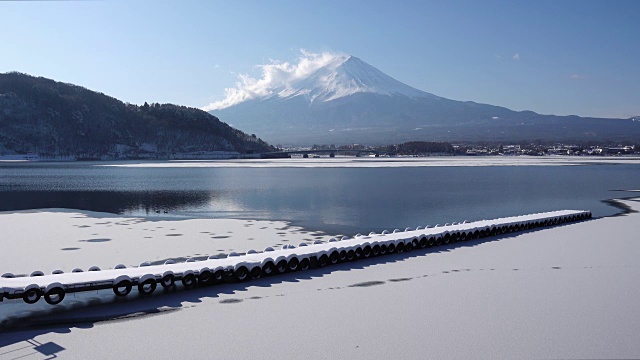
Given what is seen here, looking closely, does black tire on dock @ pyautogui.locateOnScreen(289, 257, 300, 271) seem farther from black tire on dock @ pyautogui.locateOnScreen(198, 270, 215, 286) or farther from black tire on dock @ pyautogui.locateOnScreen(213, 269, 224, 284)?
black tire on dock @ pyautogui.locateOnScreen(198, 270, 215, 286)

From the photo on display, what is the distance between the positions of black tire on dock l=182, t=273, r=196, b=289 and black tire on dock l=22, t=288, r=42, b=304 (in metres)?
3.27

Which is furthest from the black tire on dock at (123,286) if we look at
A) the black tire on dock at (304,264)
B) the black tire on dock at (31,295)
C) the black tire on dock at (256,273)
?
the black tire on dock at (304,264)

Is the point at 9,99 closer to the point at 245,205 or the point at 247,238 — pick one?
the point at 245,205

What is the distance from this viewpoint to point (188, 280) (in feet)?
45.5

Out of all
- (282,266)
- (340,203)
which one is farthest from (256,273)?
(340,203)

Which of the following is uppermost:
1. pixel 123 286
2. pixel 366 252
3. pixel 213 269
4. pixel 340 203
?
pixel 213 269

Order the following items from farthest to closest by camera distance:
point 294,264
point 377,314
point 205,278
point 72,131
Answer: point 72,131
point 294,264
point 205,278
point 377,314

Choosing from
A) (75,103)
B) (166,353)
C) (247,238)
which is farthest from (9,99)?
(166,353)

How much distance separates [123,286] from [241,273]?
3.03 metres

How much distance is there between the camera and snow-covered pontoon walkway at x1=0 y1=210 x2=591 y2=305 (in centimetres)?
1236

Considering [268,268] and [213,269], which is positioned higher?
→ [213,269]

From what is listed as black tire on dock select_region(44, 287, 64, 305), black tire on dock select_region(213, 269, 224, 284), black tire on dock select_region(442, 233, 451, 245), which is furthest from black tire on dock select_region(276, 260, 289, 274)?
black tire on dock select_region(442, 233, 451, 245)

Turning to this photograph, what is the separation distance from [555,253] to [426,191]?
29.2 metres

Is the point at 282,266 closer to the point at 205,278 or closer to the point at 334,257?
the point at 334,257
